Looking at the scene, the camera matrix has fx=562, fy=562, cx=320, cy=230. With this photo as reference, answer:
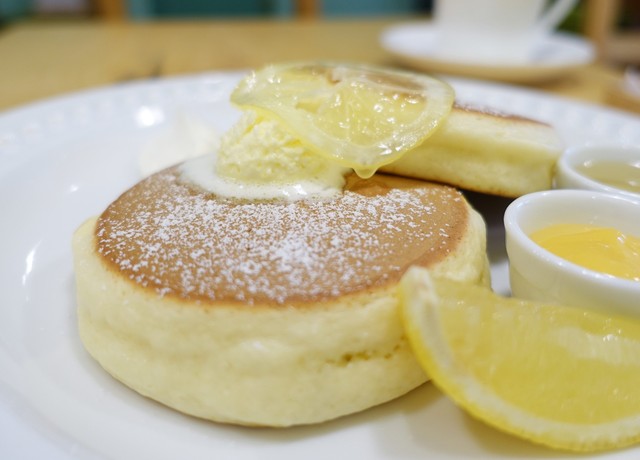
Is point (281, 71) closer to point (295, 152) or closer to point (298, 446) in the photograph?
point (295, 152)

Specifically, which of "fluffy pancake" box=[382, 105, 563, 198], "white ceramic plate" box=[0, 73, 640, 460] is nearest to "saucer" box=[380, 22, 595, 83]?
"white ceramic plate" box=[0, 73, 640, 460]

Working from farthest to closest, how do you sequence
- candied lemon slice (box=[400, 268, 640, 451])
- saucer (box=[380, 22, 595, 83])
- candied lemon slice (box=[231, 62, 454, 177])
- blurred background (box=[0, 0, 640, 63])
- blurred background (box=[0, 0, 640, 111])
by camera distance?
1. blurred background (box=[0, 0, 640, 63])
2. blurred background (box=[0, 0, 640, 111])
3. saucer (box=[380, 22, 595, 83])
4. candied lemon slice (box=[231, 62, 454, 177])
5. candied lemon slice (box=[400, 268, 640, 451])

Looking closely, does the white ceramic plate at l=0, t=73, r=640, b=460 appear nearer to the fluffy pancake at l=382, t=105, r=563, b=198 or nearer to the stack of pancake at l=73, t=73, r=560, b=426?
the stack of pancake at l=73, t=73, r=560, b=426

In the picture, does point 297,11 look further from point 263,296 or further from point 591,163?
point 263,296

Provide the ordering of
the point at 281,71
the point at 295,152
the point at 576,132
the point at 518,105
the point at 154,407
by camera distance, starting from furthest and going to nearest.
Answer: the point at 518,105 < the point at 576,132 < the point at 281,71 < the point at 295,152 < the point at 154,407

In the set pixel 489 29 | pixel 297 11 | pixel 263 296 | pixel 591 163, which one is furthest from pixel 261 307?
pixel 297 11

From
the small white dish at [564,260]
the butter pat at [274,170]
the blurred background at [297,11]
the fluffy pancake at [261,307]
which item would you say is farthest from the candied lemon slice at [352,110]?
the blurred background at [297,11]

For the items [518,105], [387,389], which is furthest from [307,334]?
[518,105]
